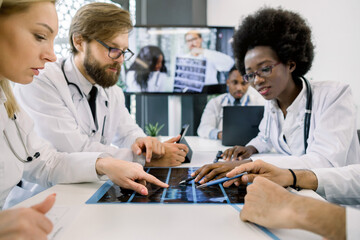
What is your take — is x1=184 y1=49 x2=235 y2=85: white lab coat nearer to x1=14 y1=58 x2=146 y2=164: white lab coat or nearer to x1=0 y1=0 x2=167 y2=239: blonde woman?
x1=14 y1=58 x2=146 y2=164: white lab coat

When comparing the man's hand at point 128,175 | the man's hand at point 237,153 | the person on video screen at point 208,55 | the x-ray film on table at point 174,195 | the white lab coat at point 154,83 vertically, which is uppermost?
the person on video screen at point 208,55

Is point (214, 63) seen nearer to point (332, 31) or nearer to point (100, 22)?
point (332, 31)

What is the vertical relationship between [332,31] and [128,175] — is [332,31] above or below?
above

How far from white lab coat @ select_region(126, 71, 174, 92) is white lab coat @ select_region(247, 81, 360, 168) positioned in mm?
1577

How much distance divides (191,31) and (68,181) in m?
2.36

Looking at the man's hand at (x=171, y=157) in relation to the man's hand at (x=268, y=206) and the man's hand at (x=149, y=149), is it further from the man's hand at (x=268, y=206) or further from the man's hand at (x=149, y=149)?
the man's hand at (x=268, y=206)

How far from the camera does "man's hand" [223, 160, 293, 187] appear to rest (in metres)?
0.86

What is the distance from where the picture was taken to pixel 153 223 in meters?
0.60

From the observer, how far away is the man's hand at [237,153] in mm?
1405

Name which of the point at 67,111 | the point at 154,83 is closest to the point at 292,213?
the point at 67,111

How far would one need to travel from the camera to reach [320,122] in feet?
4.09

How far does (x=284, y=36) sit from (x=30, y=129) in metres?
1.33

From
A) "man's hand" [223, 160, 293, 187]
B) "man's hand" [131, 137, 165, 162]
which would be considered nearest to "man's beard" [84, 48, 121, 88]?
"man's hand" [131, 137, 165, 162]

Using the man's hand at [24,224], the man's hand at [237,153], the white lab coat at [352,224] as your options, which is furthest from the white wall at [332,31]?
the man's hand at [24,224]
